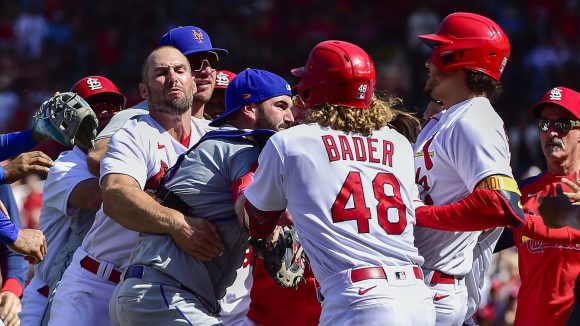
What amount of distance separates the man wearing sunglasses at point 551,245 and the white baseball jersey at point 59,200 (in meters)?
2.79

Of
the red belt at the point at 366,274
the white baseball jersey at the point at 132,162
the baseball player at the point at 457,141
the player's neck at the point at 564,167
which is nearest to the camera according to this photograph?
the red belt at the point at 366,274

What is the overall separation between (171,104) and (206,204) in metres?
0.95

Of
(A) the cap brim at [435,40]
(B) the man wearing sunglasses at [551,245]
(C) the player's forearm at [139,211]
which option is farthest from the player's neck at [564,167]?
(C) the player's forearm at [139,211]

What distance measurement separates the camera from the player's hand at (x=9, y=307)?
22.7 ft

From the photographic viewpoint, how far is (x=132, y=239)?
615 cm

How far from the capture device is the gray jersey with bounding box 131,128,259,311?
5219 mm

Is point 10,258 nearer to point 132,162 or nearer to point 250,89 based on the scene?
point 132,162

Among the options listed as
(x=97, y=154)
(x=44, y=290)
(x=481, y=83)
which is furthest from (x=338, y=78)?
(x=44, y=290)

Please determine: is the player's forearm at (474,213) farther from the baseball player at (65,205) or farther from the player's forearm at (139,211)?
the baseball player at (65,205)

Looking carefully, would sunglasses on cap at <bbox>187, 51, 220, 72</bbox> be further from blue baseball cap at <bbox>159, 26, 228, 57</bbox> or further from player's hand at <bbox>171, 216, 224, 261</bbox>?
player's hand at <bbox>171, 216, 224, 261</bbox>

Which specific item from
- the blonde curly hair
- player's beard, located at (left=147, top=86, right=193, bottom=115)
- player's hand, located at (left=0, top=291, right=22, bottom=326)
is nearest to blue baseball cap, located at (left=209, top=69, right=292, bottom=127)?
player's beard, located at (left=147, top=86, right=193, bottom=115)

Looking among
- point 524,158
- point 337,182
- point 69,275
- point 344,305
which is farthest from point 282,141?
point 524,158

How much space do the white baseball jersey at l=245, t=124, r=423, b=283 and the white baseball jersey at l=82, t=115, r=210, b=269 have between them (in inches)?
38.5

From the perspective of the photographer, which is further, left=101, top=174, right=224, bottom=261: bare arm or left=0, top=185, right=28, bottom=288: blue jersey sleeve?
left=0, top=185, right=28, bottom=288: blue jersey sleeve
